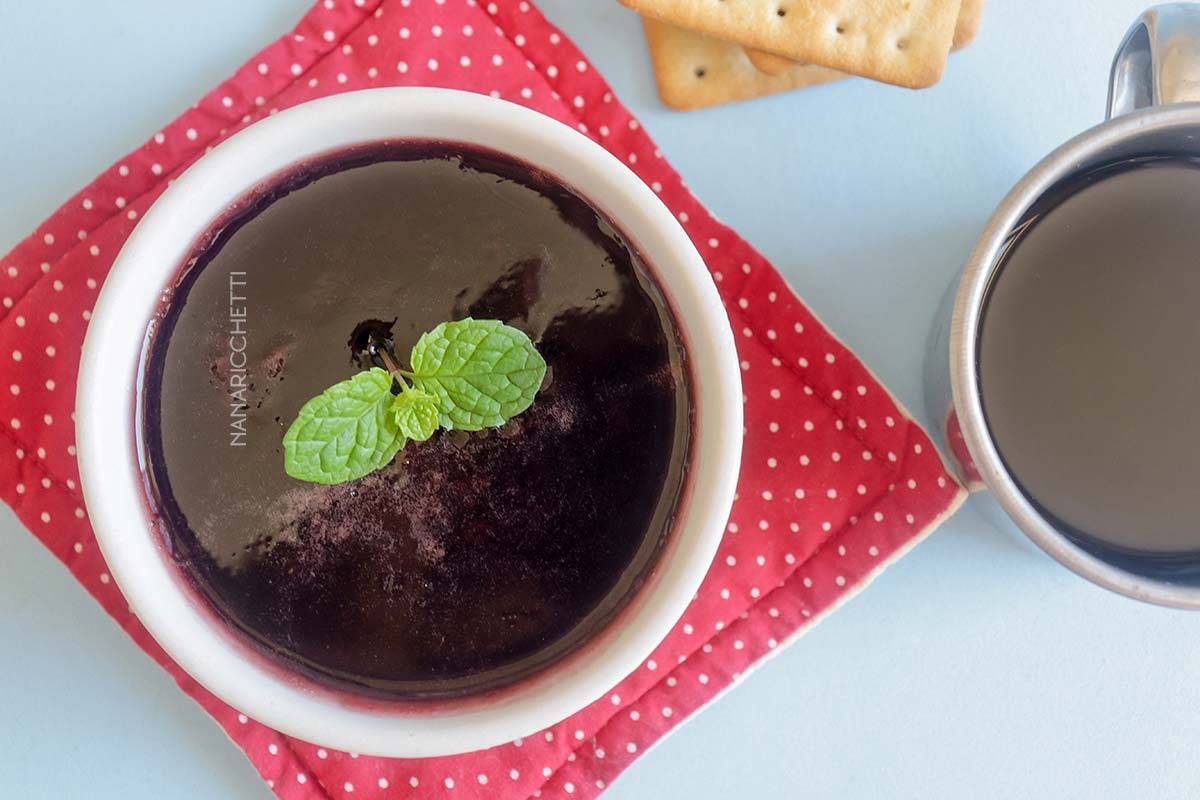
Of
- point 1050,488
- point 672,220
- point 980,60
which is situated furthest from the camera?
point 980,60

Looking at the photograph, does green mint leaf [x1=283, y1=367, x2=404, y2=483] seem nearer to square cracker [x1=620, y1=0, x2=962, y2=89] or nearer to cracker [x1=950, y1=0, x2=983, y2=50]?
square cracker [x1=620, y1=0, x2=962, y2=89]

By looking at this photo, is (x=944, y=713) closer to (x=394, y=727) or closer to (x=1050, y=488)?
(x=1050, y=488)

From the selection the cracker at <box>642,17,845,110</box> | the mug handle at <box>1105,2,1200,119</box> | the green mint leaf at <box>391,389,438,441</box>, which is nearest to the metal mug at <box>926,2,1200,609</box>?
the mug handle at <box>1105,2,1200,119</box>

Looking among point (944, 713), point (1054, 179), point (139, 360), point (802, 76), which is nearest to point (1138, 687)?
point (944, 713)

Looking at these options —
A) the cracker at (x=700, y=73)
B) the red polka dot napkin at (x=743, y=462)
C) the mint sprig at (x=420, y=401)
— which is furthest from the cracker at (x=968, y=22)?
the mint sprig at (x=420, y=401)

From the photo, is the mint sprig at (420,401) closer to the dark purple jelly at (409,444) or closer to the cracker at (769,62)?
the dark purple jelly at (409,444)

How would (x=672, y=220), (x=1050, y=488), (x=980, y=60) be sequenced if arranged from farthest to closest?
1. (x=980, y=60)
2. (x=1050, y=488)
3. (x=672, y=220)

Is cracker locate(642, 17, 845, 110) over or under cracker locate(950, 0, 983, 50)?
over
